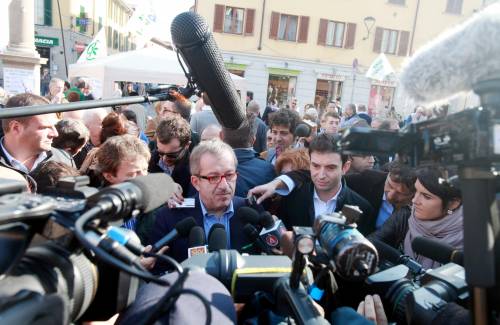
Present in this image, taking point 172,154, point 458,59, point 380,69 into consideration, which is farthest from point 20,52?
point 380,69

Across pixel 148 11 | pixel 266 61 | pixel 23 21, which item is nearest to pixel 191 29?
pixel 23 21

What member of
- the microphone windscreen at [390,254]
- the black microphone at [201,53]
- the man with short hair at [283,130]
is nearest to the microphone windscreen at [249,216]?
the microphone windscreen at [390,254]

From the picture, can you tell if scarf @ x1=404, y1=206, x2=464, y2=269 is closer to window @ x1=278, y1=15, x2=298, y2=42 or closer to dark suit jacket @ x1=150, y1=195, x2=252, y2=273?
dark suit jacket @ x1=150, y1=195, x2=252, y2=273

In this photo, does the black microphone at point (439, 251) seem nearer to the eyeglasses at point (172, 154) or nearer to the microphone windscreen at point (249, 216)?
the microphone windscreen at point (249, 216)

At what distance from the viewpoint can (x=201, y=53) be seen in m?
1.29

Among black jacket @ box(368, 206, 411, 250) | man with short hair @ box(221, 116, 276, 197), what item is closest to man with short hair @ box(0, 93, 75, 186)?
man with short hair @ box(221, 116, 276, 197)

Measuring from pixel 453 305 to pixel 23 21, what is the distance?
6776 mm

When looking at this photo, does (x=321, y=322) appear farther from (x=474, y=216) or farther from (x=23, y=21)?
(x=23, y=21)

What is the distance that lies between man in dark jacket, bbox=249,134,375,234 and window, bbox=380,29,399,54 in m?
20.1

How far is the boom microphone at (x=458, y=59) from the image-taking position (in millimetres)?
686

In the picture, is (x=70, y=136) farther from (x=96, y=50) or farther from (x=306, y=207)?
(x=96, y=50)

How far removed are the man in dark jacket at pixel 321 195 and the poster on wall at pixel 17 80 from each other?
4.87 meters

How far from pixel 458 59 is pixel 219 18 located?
20117mm

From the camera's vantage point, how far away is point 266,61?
20.2 m
